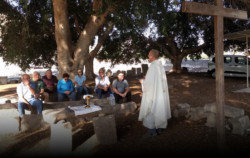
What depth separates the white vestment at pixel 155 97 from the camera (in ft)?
15.4

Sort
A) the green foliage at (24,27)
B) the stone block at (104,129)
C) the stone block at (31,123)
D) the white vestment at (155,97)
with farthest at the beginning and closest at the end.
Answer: the green foliage at (24,27), the stone block at (31,123), the white vestment at (155,97), the stone block at (104,129)

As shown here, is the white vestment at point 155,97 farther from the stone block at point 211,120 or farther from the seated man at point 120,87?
the seated man at point 120,87

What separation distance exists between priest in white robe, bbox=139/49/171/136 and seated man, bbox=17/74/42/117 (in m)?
2.99

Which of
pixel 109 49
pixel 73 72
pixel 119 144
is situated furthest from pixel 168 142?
pixel 109 49

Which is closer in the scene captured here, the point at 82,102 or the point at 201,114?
the point at 201,114

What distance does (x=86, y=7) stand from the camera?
38.9 feet

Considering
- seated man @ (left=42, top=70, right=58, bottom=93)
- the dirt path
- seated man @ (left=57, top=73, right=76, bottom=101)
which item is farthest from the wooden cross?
seated man @ (left=42, top=70, right=58, bottom=93)

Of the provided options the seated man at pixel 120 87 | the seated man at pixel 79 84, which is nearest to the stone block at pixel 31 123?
the seated man at pixel 120 87

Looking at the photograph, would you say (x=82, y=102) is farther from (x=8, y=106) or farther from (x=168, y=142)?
(x=168, y=142)

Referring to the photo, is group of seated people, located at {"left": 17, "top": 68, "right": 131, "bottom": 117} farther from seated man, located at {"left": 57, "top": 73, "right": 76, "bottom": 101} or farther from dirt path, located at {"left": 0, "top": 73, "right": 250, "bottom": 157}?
dirt path, located at {"left": 0, "top": 73, "right": 250, "bottom": 157}

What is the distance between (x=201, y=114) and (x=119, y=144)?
2468 mm

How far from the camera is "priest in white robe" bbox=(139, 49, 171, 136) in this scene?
15.4 ft

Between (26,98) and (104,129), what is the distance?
9.38 feet

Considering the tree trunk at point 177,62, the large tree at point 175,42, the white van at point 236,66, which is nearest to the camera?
the white van at point 236,66
